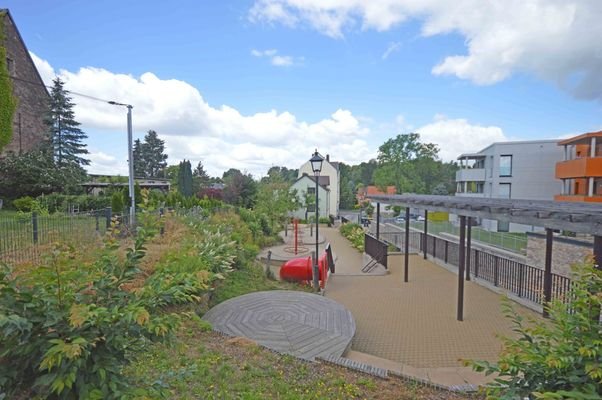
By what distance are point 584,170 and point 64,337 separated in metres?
28.1

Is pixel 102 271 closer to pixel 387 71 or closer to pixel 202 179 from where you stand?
pixel 387 71

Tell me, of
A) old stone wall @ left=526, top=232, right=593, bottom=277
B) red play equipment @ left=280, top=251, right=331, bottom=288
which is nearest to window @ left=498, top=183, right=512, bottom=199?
old stone wall @ left=526, top=232, right=593, bottom=277

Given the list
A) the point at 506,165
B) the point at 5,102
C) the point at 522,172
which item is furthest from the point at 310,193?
the point at 5,102

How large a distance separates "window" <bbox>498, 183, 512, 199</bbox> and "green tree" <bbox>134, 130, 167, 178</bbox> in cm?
5058

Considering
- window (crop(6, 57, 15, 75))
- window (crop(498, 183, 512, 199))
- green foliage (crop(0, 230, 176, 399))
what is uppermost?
window (crop(6, 57, 15, 75))

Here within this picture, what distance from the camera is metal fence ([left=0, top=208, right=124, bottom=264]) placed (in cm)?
762

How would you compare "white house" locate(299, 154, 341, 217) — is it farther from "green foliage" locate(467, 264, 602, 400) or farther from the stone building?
"green foliage" locate(467, 264, 602, 400)

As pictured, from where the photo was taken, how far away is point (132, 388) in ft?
6.14

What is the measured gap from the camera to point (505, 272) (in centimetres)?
955

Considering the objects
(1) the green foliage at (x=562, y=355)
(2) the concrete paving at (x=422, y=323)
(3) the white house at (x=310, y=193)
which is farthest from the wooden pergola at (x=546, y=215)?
(3) the white house at (x=310, y=193)

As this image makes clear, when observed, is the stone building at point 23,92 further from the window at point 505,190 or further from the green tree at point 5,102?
the window at point 505,190

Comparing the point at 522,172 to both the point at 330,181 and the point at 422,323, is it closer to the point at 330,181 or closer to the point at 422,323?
the point at 330,181

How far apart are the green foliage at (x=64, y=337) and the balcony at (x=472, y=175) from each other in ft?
120

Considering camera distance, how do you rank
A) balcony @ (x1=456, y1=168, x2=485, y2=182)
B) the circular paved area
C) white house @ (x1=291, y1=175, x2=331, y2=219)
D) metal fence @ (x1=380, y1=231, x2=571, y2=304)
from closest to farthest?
1. the circular paved area
2. metal fence @ (x1=380, y1=231, x2=571, y2=304)
3. balcony @ (x1=456, y1=168, x2=485, y2=182)
4. white house @ (x1=291, y1=175, x2=331, y2=219)
